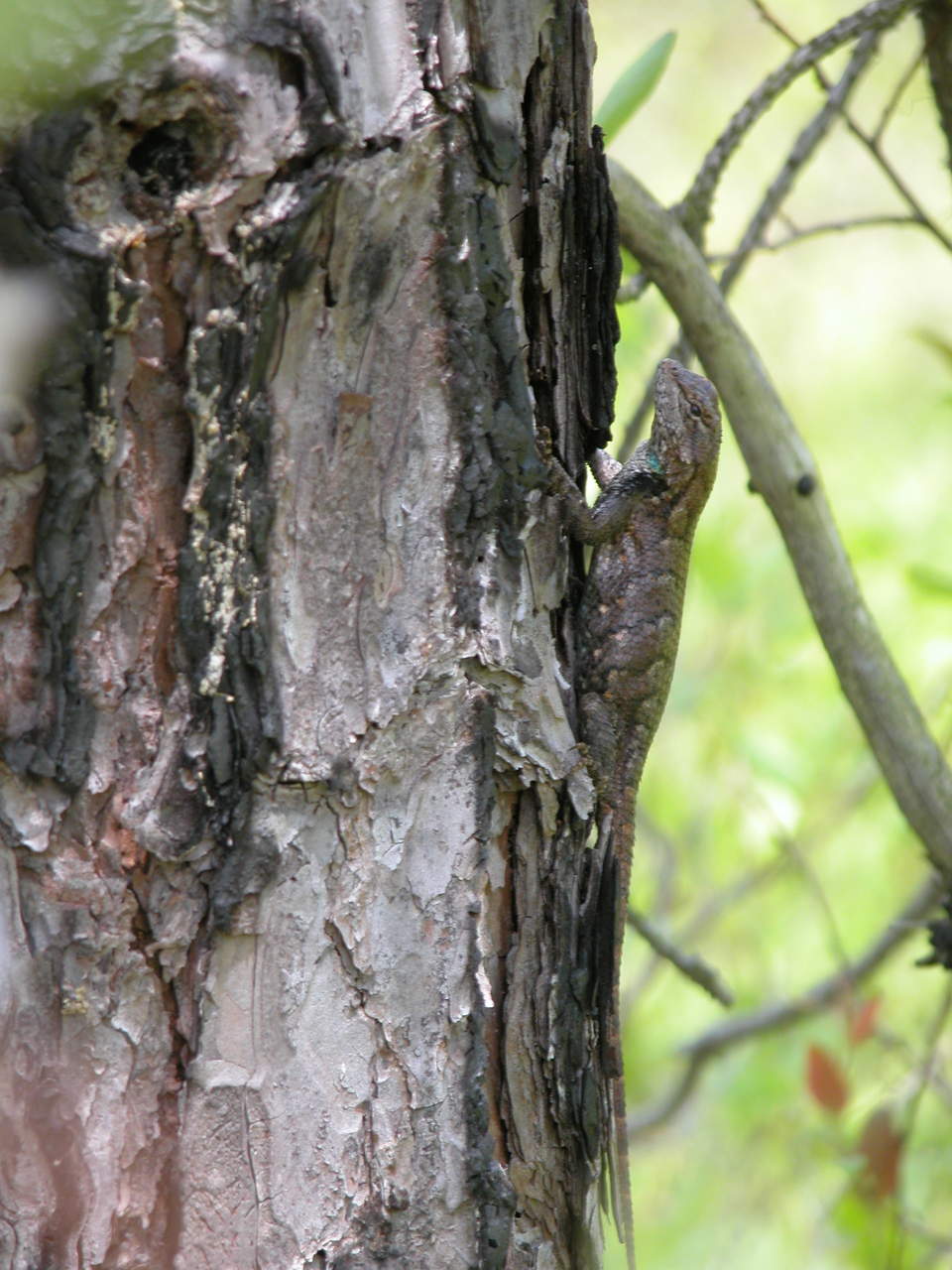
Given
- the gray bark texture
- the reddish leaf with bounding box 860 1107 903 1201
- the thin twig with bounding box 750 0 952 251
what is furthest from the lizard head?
the reddish leaf with bounding box 860 1107 903 1201

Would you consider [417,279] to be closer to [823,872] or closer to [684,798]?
[684,798]

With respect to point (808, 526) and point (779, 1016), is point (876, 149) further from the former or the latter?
point (779, 1016)

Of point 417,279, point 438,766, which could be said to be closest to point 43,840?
point 438,766

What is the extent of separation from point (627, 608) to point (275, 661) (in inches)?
53.1

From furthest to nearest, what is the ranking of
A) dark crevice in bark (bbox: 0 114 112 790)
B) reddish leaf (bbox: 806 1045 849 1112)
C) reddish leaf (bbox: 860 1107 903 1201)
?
1. reddish leaf (bbox: 806 1045 849 1112)
2. reddish leaf (bbox: 860 1107 903 1201)
3. dark crevice in bark (bbox: 0 114 112 790)

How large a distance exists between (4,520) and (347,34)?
0.78m

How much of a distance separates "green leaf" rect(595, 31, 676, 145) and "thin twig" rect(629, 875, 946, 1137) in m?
2.44

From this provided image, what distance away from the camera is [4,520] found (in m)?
1.68

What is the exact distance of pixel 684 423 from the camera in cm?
335

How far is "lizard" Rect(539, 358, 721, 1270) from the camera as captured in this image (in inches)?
87.3

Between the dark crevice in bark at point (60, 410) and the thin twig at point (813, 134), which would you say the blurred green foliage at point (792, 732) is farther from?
the dark crevice in bark at point (60, 410)

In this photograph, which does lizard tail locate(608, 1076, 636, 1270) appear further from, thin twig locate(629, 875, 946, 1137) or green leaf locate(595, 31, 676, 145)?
green leaf locate(595, 31, 676, 145)

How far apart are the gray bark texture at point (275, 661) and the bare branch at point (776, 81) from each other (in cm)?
105

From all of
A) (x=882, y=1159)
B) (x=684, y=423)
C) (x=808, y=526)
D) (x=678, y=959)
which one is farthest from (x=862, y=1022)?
(x=684, y=423)
